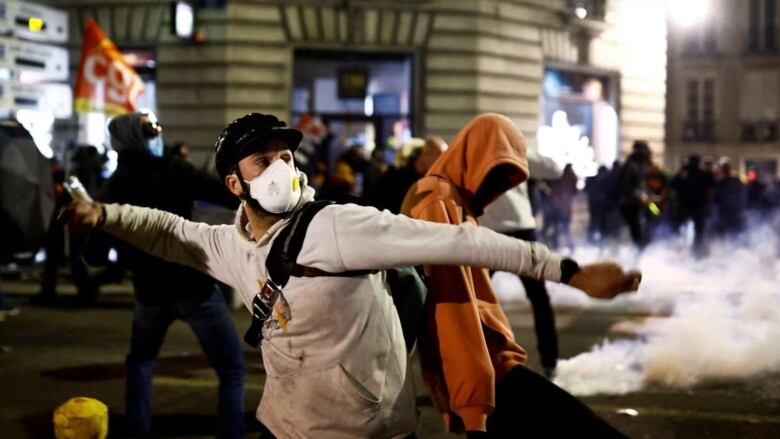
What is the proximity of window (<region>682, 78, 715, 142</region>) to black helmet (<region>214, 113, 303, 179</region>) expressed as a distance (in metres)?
44.7

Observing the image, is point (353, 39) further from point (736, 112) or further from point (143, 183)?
point (736, 112)

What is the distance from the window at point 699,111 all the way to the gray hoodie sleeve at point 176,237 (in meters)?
44.5

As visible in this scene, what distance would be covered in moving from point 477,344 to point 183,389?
3984 millimetres

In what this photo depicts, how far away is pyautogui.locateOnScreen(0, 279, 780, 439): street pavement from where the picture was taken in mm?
5963

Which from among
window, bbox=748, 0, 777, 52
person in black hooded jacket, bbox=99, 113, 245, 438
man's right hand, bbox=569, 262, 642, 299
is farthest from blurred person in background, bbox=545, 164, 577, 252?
window, bbox=748, 0, 777, 52

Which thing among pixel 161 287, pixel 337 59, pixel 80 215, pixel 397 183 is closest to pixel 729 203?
pixel 337 59

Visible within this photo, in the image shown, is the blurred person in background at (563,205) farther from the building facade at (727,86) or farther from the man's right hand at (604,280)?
the building facade at (727,86)

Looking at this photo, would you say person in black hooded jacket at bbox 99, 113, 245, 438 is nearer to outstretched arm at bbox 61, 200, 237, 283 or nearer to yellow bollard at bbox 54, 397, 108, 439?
yellow bollard at bbox 54, 397, 108, 439

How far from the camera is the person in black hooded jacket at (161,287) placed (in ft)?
16.1

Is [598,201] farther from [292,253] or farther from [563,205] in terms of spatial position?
[292,253]

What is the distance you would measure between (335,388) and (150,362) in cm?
261

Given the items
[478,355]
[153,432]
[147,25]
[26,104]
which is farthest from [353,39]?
[478,355]

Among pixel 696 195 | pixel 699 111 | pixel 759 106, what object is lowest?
pixel 696 195

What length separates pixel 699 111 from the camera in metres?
45.7
